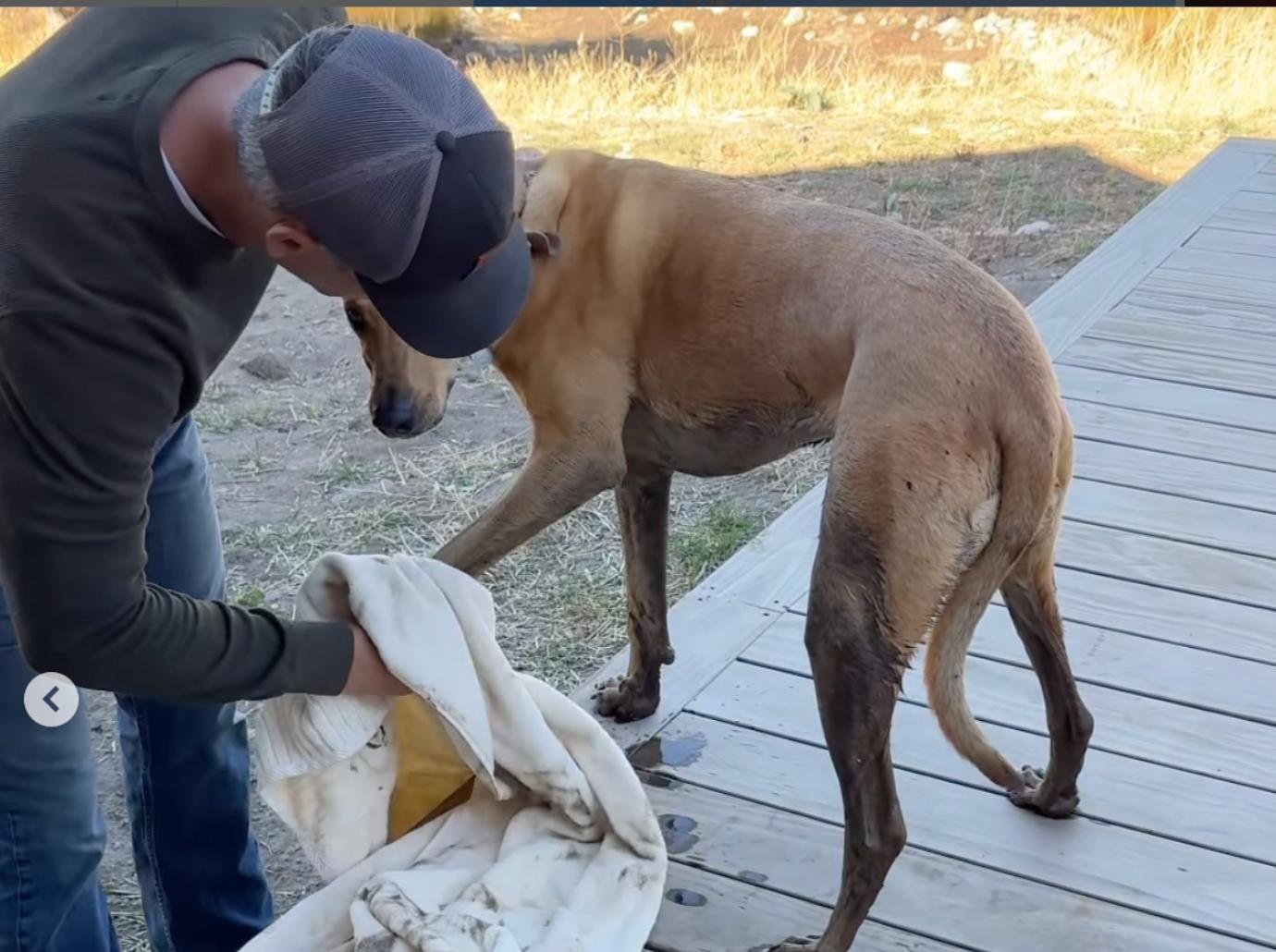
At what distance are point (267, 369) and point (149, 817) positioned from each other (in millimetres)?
3169

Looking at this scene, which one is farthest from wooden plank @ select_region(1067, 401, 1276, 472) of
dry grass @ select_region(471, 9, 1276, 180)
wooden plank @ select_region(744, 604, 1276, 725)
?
dry grass @ select_region(471, 9, 1276, 180)

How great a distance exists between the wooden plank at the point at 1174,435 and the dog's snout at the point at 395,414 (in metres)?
1.87

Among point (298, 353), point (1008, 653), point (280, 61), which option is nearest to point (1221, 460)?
point (1008, 653)

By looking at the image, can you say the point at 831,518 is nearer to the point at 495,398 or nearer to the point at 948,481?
the point at 948,481

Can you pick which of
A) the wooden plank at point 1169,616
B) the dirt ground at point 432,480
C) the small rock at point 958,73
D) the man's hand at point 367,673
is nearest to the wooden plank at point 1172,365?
the dirt ground at point 432,480

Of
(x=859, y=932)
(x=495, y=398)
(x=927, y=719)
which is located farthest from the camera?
(x=495, y=398)

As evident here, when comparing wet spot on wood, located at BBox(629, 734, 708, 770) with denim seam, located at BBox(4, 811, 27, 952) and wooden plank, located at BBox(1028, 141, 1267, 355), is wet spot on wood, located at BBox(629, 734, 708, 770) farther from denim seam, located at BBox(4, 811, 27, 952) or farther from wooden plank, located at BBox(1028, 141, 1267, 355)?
wooden plank, located at BBox(1028, 141, 1267, 355)

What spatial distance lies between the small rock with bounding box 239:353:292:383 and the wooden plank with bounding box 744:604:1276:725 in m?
2.80

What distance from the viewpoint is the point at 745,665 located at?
2801 mm

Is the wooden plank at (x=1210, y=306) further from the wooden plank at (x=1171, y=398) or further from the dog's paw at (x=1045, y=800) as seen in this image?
the dog's paw at (x=1045, y=800)

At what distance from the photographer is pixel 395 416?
2.45 m

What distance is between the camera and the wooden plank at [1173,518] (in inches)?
123

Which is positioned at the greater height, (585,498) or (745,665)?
(585,498)

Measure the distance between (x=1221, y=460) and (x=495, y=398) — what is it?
2.47 metres
